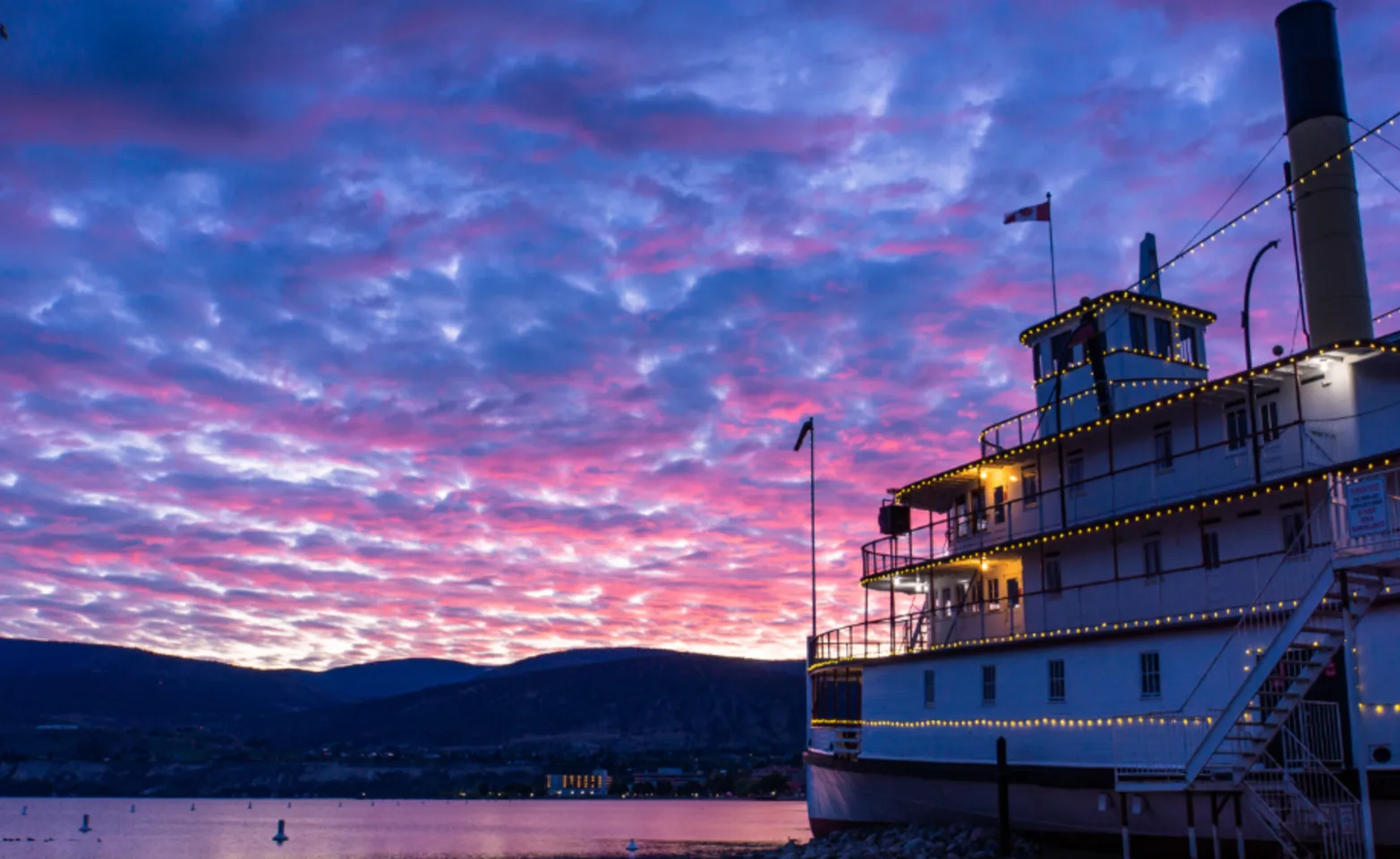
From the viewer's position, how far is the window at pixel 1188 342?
1505 inches

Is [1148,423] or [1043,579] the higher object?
[1148,423]

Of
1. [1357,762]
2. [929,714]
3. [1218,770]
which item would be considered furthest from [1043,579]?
[1357,762]

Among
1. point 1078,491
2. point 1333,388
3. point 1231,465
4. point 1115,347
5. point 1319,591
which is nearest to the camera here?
point 1319,591

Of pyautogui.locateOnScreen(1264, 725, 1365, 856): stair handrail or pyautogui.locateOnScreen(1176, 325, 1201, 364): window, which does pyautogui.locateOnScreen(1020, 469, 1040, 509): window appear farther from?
pyautogui.locateOnScreen(1264, 725, 1365, 856): stair handrail

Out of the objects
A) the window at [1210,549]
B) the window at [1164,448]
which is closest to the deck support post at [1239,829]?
the window at [1210,549]

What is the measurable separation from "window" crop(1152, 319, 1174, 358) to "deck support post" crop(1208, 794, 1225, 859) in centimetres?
1629

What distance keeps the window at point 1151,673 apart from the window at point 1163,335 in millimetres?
12549

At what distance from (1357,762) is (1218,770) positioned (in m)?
4.01

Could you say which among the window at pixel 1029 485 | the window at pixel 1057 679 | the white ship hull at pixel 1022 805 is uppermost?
the window at pixel 1029 485

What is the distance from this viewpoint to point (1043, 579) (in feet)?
112

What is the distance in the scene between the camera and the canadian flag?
40.1 metres

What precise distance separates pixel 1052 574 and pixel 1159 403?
6.39 m

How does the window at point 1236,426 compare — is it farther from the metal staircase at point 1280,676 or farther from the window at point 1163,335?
the window at point 1163,335

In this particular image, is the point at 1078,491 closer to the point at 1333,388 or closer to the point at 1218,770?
the point at 1333,388
